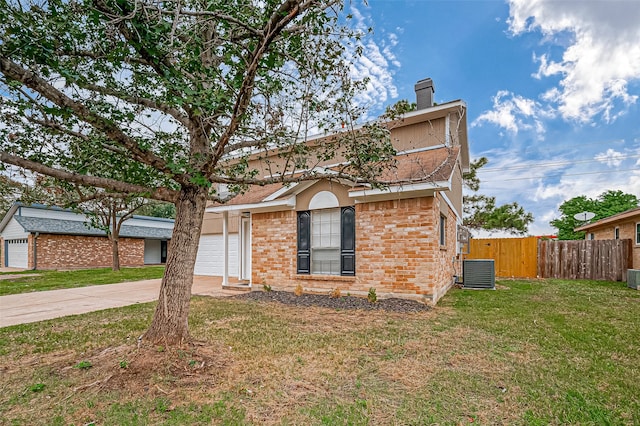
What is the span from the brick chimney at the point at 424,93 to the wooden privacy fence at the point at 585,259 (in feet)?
27.0

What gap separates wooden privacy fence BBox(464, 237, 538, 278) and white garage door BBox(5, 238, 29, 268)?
27725 millimetres

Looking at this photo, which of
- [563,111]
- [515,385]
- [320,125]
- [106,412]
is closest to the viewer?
[106,412]

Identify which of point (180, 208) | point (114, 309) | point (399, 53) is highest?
point (399, 53)

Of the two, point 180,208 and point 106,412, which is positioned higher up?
point 180,208

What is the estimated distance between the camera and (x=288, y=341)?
202 inches

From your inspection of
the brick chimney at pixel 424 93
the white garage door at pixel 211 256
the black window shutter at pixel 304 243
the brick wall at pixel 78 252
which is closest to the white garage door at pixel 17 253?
the brick wall at pixel 78 252

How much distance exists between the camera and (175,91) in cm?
362

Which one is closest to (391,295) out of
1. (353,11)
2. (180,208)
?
(180,208)

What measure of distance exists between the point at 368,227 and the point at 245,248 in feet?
20.3

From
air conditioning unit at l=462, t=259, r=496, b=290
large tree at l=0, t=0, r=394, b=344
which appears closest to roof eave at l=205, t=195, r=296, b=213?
large tree at l=0, t=0, r=394, b=344

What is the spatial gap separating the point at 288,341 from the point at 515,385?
2985mm

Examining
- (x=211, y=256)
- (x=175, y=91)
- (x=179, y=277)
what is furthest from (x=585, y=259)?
(x=175, y=91)

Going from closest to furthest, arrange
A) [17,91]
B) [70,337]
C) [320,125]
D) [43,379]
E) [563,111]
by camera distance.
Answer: [43,379] → [17,91] → [320,125] → [70,337] → [563,111]

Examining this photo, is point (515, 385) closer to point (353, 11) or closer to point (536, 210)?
point (353, 11)
